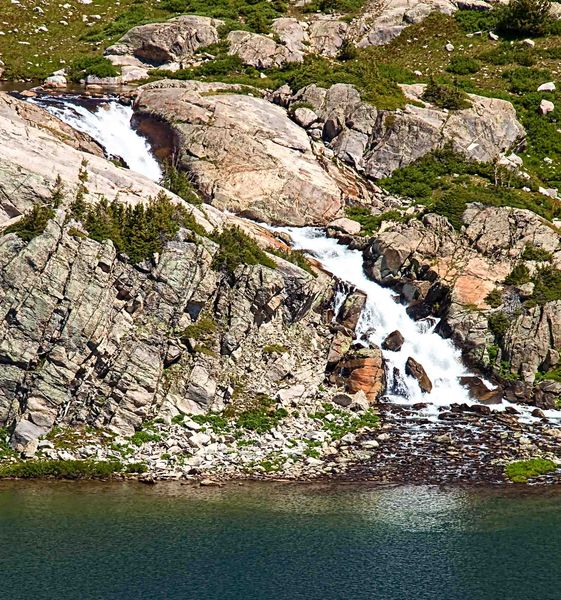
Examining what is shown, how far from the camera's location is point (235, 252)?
48312 mm

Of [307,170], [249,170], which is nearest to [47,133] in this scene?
[249,170]

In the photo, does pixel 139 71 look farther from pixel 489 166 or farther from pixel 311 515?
pixel 311 515

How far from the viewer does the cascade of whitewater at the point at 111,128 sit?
2490 inches

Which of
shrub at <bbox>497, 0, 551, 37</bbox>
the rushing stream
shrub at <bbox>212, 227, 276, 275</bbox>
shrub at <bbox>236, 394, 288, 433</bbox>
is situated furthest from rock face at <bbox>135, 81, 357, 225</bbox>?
shrub at <bbox>497, 0, 551, 37</bbox>

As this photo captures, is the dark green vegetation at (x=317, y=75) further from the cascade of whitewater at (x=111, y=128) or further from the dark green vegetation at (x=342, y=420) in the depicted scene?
the dark green vegetation at (x=342, y=420)

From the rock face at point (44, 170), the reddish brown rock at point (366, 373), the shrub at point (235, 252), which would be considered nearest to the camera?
the rock face at point (44, 170)

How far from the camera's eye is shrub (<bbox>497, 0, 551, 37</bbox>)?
9556 cm

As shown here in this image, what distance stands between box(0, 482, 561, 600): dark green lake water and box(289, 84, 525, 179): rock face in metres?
39.3

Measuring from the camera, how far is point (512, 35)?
9631 centimetres

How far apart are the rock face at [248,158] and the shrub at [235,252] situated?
37.1 feet

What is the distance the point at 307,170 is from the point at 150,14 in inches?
1720

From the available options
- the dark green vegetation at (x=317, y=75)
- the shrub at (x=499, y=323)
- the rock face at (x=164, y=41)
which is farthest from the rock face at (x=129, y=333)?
the rock face at (x=164, y=41)

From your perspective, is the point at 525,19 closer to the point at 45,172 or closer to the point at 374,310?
the point at 374,310

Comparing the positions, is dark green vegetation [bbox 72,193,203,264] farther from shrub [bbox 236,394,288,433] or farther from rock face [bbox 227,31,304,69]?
rock face [bbox 227,31,304,69]
